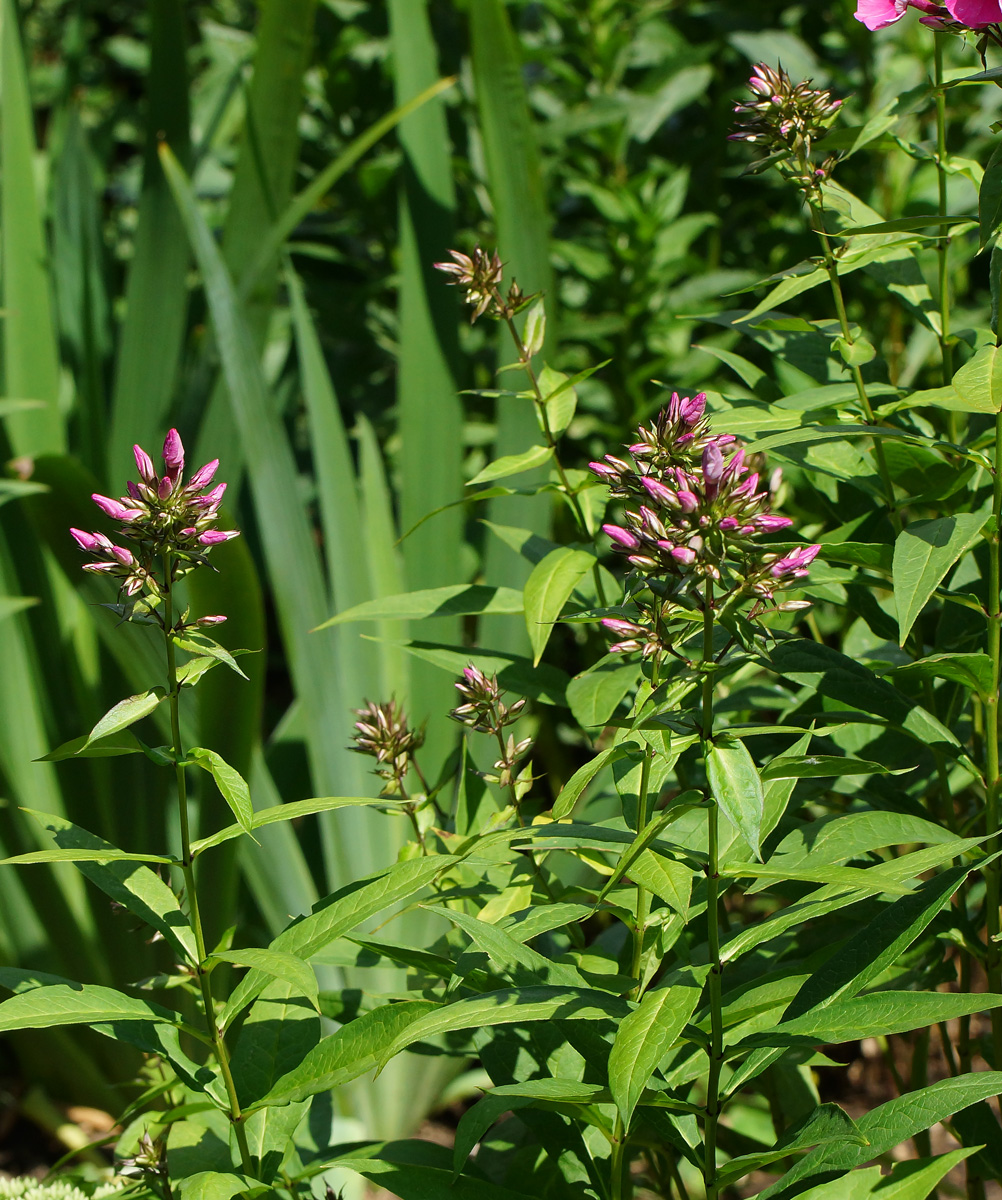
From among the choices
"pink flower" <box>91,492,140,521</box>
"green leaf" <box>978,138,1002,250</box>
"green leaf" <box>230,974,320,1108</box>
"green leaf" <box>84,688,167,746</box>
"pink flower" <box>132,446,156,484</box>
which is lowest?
"green leaf" <box>230,974,320,1108</box>

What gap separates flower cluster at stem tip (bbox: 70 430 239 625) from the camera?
19.8 inches

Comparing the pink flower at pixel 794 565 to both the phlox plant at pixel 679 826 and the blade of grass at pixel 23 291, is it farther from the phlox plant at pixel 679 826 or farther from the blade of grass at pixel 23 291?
the blade of grass at pixel 23 291

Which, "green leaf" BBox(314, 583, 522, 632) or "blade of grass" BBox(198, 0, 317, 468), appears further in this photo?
"blade of grass" BBox(198, 0, 317, 468)

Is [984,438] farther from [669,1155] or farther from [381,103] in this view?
[381,103]

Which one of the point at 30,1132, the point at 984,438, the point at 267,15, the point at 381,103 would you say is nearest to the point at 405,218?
the point at 267,15

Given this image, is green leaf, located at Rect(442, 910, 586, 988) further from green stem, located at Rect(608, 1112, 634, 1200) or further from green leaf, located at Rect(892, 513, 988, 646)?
green leaf, located at Rect(892, 513, 988, 646)

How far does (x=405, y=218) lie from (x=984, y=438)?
905mm

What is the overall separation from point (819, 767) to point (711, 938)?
0.35ft

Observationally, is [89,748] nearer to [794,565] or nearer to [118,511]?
[118,511]

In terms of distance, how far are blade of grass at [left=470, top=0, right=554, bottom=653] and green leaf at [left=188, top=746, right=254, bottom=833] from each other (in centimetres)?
81

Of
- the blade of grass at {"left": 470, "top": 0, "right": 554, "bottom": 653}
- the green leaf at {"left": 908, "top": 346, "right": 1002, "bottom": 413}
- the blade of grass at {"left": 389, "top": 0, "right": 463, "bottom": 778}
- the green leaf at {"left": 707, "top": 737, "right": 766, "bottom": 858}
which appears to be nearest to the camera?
the green leaf at {"left": 707, "top": 737, "right": 766, "bottom": 858}

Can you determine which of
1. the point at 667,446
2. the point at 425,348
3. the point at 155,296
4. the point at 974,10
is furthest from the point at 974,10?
the point at 155,296

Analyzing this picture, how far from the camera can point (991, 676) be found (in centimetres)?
62

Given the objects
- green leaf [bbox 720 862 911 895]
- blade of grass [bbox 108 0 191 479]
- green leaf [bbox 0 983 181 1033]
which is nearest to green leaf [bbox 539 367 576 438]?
green leaf [bbox 720 862 911 895]
